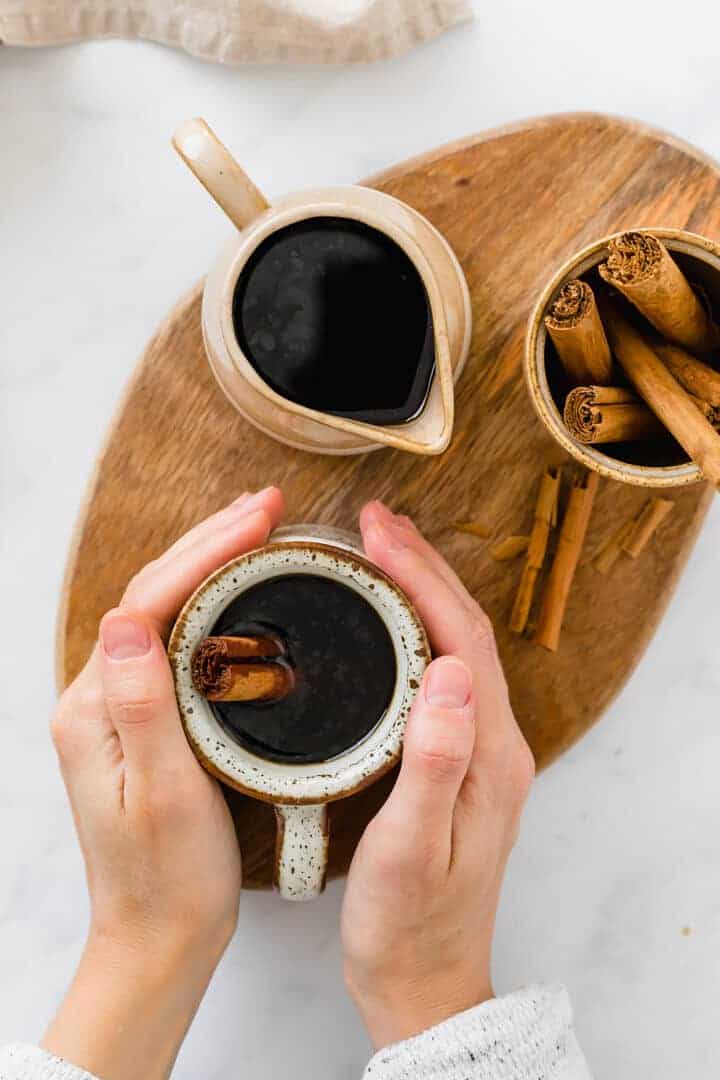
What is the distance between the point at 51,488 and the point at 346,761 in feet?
1.08

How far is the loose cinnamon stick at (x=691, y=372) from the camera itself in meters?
0.53

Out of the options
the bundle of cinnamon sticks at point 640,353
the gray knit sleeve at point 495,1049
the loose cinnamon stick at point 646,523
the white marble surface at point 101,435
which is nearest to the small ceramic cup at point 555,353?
the bundle of cinnamon sticks at point 640,353

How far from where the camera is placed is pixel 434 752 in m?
0.59

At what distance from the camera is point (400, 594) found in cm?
58

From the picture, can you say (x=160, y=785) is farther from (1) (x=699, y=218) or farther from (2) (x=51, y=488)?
(1) (x=699, y=218)

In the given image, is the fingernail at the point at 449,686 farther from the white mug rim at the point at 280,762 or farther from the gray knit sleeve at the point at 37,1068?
the gray knit sleeve at the point at 37,1068

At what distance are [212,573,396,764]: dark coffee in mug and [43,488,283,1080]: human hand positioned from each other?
0.12ft

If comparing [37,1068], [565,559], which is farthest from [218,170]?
[37,1068]

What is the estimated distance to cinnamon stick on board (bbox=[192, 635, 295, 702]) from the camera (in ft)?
1.79

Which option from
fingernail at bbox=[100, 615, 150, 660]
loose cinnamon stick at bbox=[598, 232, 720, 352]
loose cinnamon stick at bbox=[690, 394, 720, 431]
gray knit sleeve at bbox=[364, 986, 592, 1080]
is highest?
loose cinnamon stick at bbox=[598, 232, 720, 352]

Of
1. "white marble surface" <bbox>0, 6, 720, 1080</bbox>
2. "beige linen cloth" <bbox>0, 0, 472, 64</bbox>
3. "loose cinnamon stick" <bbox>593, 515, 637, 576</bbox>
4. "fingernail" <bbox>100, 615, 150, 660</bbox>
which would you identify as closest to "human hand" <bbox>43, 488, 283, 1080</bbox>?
"fingernail" <bbox>100, 615, 150, 660</bbox>

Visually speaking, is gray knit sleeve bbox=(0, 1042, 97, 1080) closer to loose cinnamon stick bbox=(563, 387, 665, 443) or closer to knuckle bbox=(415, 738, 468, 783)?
knuckle bbox=(415, 738, 468, 783)

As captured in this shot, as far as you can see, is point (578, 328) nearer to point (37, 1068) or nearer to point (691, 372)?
point (691, 372)

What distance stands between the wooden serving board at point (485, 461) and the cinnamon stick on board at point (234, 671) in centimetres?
13
